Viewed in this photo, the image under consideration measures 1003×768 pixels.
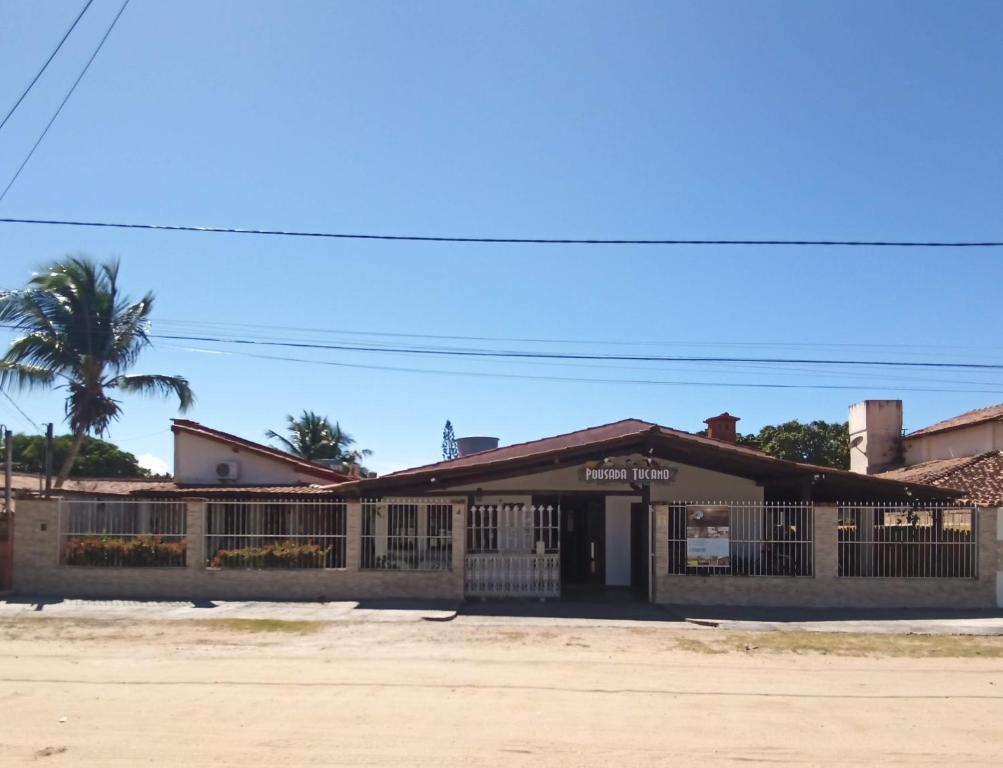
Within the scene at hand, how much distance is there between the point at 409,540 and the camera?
18000mm

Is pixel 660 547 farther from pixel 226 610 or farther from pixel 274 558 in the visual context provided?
pixel 226 610

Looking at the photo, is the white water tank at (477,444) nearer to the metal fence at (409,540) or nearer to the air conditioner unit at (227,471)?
the air conditioner unit at (227,471)

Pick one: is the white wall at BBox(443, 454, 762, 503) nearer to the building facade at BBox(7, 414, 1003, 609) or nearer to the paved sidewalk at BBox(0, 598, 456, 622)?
the building facade at BBox(7, 414, 1003, 609)

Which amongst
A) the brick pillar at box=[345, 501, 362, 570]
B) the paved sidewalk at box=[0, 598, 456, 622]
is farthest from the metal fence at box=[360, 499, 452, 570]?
the paved sidewalk at box=[0, 598, 456, 622]

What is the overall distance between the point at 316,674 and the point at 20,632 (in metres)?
6.43

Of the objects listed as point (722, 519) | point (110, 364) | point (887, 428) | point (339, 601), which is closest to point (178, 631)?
point (339, 601)

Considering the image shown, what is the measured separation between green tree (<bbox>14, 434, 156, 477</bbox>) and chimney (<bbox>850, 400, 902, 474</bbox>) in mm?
39310

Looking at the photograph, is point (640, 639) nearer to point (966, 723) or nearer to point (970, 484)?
point (966, 723)

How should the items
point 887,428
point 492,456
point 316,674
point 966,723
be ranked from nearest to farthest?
point 966,723
point 316,674
point 492,456
point 887,428

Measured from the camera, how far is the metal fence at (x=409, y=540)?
1780 cm

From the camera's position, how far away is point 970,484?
23.9 m

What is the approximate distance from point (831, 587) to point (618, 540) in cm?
547

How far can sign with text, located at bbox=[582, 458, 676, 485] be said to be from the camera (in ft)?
61.1

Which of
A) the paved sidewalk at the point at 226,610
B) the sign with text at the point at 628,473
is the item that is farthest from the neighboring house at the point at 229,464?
the sign with text at the point at 628,473
